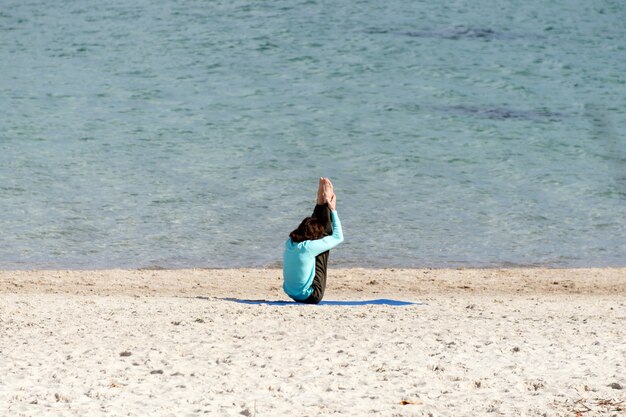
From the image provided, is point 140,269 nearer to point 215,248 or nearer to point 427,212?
point 215,248

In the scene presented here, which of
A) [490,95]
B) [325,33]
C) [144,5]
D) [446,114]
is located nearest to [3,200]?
[446,114]

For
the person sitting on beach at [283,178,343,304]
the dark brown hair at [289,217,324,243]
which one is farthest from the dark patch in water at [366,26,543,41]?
the dark brown hair at [289,217,324,243]

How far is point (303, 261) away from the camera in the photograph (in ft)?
29.3

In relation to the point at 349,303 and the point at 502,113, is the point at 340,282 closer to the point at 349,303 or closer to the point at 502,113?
the point at 349,303

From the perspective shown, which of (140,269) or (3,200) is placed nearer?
(140,269)

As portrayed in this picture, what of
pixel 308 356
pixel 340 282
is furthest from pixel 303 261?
pixel 340 282

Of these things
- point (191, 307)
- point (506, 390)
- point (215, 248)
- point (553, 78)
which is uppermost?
point (506, 390)

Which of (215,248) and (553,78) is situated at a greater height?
(215,248)

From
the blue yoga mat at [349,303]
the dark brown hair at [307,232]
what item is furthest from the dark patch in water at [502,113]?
the dark brown hair at [307,232]

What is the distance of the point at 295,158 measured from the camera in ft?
65.9

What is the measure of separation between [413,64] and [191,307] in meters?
20.5

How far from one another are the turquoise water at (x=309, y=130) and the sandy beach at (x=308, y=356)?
3.84m

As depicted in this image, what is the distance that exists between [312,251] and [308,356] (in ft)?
7.42

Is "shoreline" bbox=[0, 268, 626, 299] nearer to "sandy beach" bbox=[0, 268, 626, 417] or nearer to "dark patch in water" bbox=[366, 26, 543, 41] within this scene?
"sandy beach" bbox=[0, 268, 626, 417]
